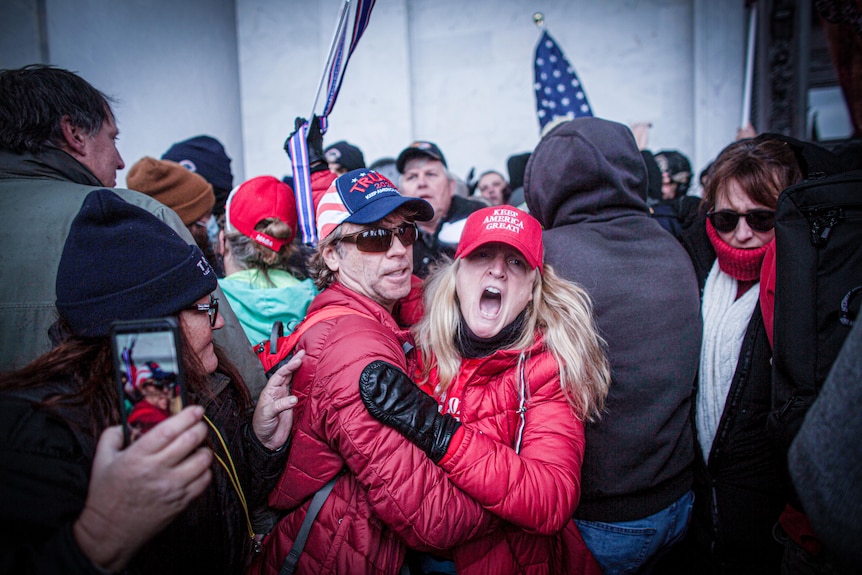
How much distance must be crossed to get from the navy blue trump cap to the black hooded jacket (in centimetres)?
69

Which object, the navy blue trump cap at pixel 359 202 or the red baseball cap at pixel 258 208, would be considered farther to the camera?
the red baseball cap at pixel 258 208

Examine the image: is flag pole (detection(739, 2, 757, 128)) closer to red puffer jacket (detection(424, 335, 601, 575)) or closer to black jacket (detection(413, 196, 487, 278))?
black jacket (detection(413, 196, 487, 278))

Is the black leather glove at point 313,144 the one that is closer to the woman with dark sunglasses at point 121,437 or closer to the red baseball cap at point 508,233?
the red baseball cap at point 508,233

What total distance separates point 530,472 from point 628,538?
2.40 ft

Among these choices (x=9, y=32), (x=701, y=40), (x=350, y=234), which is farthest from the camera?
(x=701, y=40)

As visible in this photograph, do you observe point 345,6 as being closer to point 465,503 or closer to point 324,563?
point 465,503

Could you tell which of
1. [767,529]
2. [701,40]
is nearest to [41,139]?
[767,529]

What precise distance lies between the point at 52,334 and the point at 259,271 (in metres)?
1.40

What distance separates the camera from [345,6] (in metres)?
2.11

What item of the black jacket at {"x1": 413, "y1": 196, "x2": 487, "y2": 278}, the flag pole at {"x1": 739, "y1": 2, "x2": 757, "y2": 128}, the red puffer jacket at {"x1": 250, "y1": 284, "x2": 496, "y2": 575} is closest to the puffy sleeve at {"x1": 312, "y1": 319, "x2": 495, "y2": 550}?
the red puffer jacket at {"x1": 250, "y1": 284, "x2": 496, "y2": 575}

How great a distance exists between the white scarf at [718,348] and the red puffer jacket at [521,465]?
68 centimetres

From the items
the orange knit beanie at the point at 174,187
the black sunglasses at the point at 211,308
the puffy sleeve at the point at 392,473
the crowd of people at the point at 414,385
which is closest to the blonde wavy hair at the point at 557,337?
the crowd of people at the point at 414,385

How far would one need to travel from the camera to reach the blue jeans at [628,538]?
1.94 metres

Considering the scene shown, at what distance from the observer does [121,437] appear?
1.04 meters
